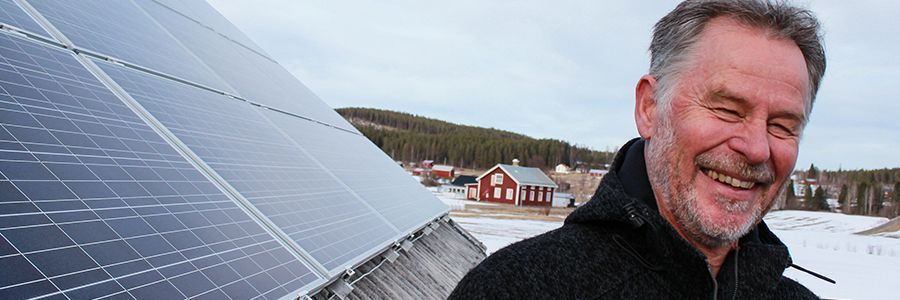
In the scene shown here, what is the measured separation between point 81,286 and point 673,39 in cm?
218

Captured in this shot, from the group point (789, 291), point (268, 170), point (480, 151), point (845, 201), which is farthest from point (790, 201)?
point (789, 291)

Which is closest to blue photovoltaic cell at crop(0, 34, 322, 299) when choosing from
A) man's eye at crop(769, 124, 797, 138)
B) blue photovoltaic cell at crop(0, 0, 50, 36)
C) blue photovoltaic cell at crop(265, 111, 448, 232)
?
blue photovoltaic cell at crop(0, 0, 50, 36)

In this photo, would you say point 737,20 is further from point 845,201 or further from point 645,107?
point 845,201

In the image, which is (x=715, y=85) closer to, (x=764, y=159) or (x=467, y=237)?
(x=764, y=159)

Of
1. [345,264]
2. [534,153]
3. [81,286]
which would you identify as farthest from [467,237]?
[534,153]

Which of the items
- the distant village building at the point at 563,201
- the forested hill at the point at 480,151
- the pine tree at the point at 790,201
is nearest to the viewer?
the distant village building at the point at 563,201

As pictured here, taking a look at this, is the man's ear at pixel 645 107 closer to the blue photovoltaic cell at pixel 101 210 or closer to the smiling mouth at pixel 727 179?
the smiling mouth at pixel 727 179

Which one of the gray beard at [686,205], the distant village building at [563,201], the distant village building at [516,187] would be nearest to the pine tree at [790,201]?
the distant village building at [563,201]

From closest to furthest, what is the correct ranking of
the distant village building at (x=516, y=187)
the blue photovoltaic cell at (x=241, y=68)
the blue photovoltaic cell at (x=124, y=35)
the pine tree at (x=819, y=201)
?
the blue photovoltaic cell at (x=124, y=35) → the blue photovoltaic cell at (x=241, y=68) → the distant village building at (x=516, y=187) → the pine tree at (x=819, y=201)

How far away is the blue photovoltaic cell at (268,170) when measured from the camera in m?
4.14

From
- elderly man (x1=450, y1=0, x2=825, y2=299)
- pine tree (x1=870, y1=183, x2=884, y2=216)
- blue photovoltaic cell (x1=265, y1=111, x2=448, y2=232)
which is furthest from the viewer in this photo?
pine tree (x1=870, y1=183, x2=884, y2=216)

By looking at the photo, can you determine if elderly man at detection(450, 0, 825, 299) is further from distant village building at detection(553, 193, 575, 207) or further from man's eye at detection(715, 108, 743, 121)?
distant village building at detection(553, 193, 575, 207)

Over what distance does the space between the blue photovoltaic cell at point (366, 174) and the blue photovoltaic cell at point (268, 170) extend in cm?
58

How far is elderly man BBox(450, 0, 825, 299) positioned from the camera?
1.60 meters
